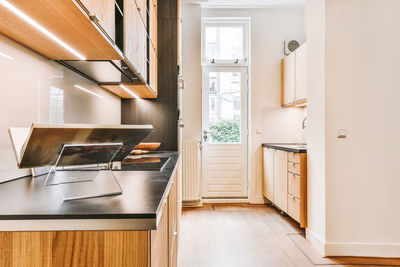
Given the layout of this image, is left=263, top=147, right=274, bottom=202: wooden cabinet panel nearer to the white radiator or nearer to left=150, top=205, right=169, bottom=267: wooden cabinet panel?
the white radiator

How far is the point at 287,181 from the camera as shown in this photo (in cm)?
307

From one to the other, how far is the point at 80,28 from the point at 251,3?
351cm

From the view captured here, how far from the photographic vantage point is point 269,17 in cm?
410

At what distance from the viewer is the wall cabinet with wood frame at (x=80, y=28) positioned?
2.95 feet

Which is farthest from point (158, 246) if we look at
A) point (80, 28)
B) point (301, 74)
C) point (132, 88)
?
point (301, 74)

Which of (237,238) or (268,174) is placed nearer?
(237,238)

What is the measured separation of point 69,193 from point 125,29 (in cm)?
103

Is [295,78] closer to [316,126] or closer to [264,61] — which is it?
[264,61]
